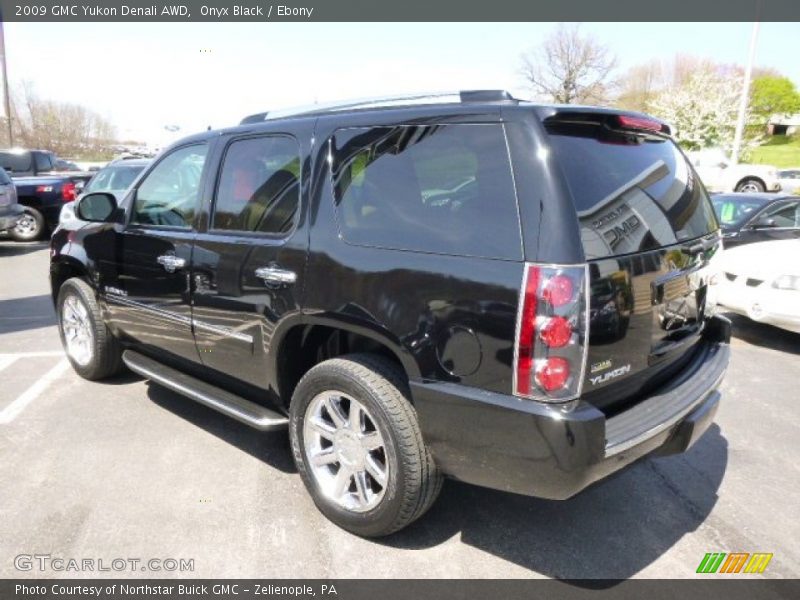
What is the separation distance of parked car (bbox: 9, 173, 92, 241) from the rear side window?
12.2 meters

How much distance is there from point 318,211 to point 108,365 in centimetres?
265

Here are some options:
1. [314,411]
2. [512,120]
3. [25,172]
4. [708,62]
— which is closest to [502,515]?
[314,411]

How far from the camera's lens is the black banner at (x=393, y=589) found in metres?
2.44

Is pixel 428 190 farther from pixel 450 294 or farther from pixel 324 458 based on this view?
pixel 324 458

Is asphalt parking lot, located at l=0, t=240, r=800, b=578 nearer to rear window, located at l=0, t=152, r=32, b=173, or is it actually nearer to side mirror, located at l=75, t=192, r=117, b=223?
side mirror, located at l=75, t=192, r=117, b=223

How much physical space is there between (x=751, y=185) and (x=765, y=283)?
56.4 ft

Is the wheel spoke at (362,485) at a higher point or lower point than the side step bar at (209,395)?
lower

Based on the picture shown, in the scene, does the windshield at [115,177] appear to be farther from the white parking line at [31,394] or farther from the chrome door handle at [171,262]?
the chrome door handle at [171,262]

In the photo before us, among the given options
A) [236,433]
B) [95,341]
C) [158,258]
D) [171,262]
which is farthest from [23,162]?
[236,433]

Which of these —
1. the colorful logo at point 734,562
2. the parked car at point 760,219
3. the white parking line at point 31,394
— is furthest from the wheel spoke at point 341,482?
the parked car at point 760,219

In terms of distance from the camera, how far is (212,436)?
12.5ft

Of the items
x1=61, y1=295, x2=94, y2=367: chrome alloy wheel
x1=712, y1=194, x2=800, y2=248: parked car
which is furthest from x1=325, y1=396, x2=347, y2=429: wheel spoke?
x1=712, y1=194, x2=800, y2=248: parked car

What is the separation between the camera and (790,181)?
2755 centimetres

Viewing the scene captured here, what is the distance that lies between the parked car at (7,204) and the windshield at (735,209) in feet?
38.2
